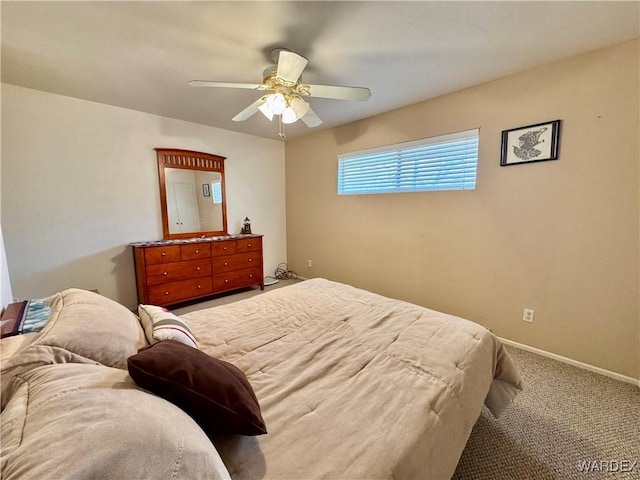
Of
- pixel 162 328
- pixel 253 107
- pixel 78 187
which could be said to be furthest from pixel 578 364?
pixel 78 187

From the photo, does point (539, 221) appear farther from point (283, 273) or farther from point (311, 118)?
point (283, 273)

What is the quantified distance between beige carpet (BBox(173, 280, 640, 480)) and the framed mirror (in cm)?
365

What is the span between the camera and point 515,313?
244cm

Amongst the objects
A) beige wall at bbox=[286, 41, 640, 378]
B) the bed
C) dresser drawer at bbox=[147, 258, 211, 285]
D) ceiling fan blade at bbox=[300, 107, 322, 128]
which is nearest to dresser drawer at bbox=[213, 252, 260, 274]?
dresser drawer at bbox=[147, 258, 211, 285]

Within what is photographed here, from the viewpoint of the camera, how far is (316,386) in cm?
107

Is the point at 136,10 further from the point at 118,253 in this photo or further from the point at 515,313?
the point at 515,313

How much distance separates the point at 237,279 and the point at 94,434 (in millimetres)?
3311

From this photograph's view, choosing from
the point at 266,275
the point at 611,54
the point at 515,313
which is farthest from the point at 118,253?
the point at 611,54

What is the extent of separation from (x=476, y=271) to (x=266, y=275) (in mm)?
3218

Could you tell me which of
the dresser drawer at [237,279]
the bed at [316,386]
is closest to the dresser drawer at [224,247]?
the dresser drawer at [237,279]

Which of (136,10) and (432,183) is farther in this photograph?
(432,183)

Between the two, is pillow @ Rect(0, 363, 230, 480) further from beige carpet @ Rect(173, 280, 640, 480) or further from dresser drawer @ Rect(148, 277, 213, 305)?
dresser drawer @ Rect(148, 277, 213, 305)

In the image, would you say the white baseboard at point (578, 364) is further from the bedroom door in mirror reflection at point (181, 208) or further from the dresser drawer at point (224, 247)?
the bedroom door in mirror reflection at point (181, 208)

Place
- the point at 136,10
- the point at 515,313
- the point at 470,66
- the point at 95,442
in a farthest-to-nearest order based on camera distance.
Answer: the point at 515,313, the point at 470,66, the point at 136,10, the point at 95,442
